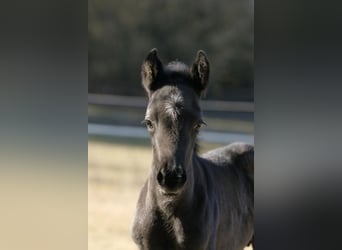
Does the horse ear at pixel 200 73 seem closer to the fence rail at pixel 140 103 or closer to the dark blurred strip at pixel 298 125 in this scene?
the fence rail at pixel 140 103

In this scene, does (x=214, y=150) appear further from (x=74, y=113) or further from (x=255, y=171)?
(x=74, y=113)

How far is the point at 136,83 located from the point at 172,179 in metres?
0.50

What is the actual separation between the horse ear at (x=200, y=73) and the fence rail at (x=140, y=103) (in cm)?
7

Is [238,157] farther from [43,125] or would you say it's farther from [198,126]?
[43,125]

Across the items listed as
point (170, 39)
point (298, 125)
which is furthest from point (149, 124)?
point (298, 125)

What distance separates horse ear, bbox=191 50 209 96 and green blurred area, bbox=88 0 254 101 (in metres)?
0.08

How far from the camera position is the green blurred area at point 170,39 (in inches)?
92.1

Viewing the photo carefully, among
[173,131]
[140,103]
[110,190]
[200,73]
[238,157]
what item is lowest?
[110,190]

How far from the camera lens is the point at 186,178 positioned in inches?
84.5

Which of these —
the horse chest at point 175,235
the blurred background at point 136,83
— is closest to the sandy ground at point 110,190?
the blurred background at point 136,83

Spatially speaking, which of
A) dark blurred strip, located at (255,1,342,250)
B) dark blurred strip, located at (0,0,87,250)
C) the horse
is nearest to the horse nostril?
the horse

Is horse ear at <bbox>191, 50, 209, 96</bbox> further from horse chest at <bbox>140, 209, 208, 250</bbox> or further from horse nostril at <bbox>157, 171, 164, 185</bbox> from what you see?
horse chest at <bbox>140, 209, 208, 250</bbox>

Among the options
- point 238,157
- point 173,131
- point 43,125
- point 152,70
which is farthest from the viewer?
point 43,125

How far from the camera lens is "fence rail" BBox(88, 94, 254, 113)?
7.64ft
